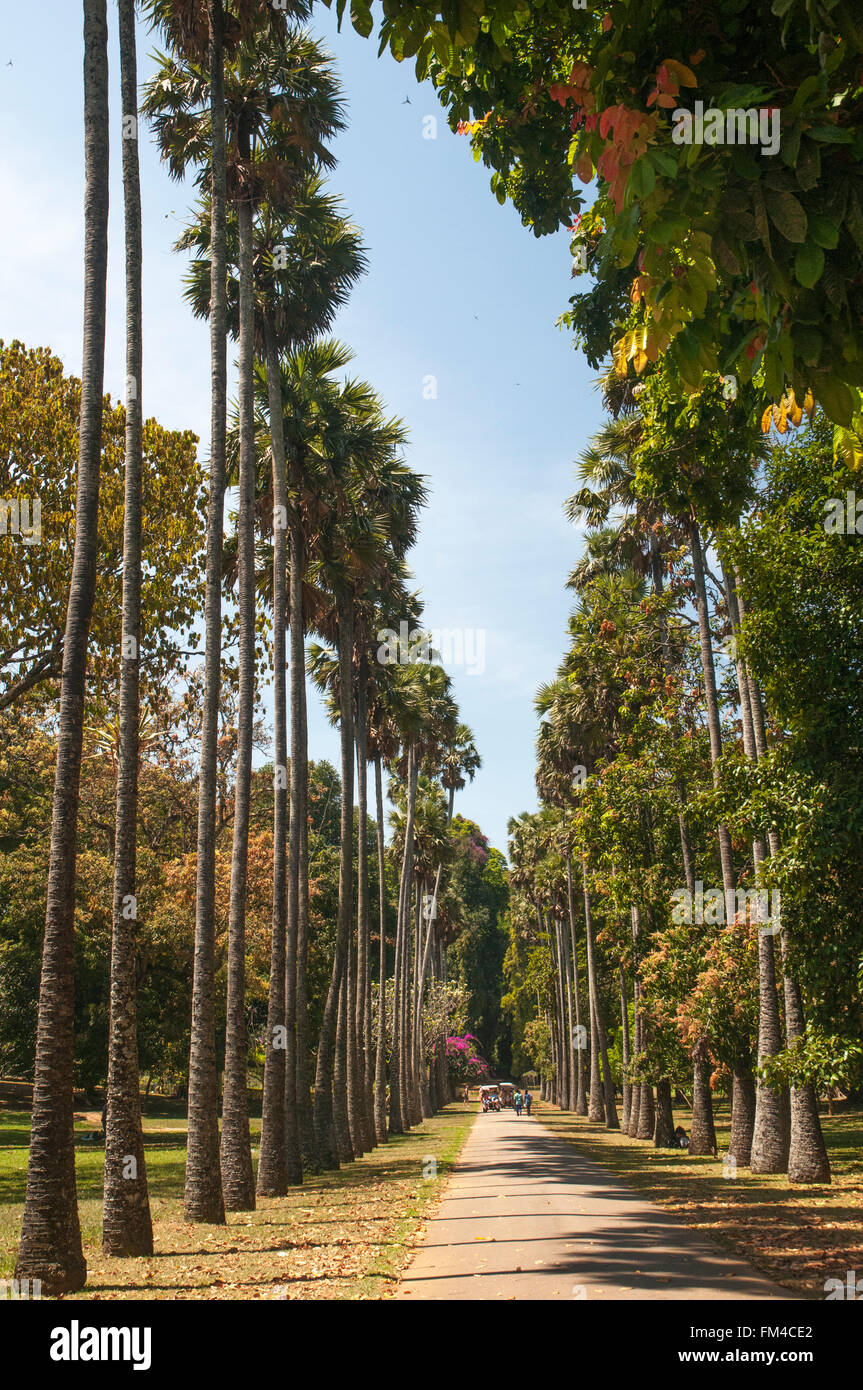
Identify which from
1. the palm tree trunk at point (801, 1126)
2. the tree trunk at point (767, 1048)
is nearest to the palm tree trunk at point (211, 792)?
the palm tree trunk at point (801, 1126)

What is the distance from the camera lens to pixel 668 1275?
29.7 ft

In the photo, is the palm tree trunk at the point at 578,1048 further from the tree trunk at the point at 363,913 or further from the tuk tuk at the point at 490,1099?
the tree trunk at the point at 363,913

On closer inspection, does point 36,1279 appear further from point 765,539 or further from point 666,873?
point 666,873

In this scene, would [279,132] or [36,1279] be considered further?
[279,132]

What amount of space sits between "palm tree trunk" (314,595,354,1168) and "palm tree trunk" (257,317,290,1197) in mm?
3533

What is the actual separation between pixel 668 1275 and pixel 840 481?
30.2 ft

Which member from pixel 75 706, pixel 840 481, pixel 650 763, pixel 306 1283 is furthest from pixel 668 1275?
pixel 650 763

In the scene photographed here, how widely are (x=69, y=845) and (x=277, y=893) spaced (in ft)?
29.3

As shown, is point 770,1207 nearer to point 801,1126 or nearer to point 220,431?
point 801,1126

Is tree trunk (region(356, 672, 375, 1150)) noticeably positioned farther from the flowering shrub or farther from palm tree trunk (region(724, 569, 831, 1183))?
the flowering shrub

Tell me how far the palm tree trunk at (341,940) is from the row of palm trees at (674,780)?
6.15 meters

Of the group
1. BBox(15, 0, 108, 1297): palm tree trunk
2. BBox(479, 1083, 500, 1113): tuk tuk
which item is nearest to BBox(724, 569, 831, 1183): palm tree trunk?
BBox(15, 0, 108, 1297): palm tree trunk

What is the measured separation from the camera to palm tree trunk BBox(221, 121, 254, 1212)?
52.6ft

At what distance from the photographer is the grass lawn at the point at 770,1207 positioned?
9914 mm
